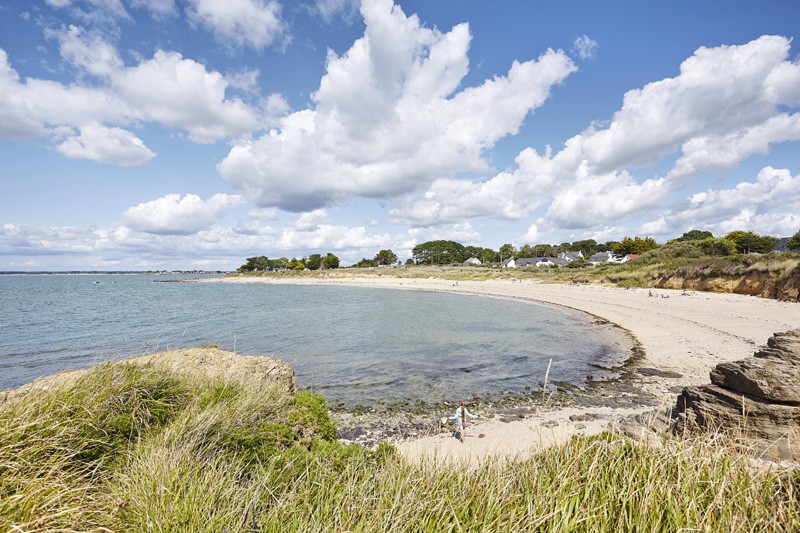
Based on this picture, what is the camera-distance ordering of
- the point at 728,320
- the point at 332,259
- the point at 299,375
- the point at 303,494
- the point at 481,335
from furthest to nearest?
1. the point at 332,259
2. the point at 481,335
3. the point at 728,320
4. the point at 299,375
5. the point at 303,494

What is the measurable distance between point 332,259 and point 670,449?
15739cm

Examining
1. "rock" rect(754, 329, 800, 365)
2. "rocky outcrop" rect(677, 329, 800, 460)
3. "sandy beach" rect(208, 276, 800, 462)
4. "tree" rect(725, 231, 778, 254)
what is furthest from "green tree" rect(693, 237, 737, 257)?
"rocky outcrop" rect(677, 329, 800, 460)

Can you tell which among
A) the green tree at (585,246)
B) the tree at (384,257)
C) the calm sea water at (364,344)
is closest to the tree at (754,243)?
the calm sea water at (364,344)

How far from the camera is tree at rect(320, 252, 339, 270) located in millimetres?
156250

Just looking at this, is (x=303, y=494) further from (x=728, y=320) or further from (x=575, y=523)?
(x=728, y=320)

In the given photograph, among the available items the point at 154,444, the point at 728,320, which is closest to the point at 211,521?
the point at 154,444

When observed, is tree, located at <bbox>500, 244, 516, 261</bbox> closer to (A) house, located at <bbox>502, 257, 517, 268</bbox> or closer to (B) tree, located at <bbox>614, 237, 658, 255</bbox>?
(A) house, located at <bbox>502, 257, 517, 268</bbox>

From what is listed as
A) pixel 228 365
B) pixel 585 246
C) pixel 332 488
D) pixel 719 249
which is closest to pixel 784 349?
pixel 332 488

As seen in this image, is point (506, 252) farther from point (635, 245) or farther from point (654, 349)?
point (654, 349)

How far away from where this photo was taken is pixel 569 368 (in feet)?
53.0

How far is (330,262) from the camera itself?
157000 mm

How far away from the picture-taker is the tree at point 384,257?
156 metres

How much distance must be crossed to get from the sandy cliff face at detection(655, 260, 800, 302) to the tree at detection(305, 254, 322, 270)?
134908 millimetres

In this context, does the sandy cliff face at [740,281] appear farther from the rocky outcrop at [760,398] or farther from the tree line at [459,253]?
Result: the tree line at [459,253]
